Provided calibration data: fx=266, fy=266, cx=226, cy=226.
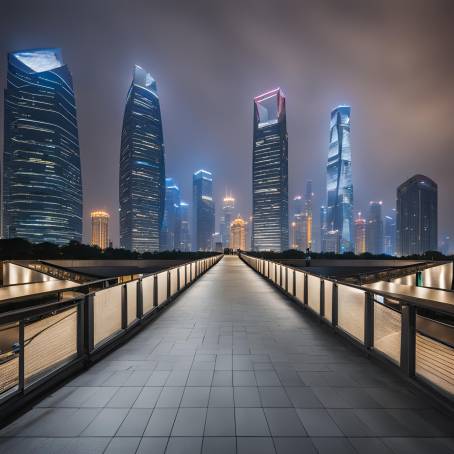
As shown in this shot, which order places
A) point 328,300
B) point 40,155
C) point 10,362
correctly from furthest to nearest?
point 40,155, point 328,300, point 10,362

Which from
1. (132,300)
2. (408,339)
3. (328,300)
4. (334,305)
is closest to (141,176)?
(132,300)

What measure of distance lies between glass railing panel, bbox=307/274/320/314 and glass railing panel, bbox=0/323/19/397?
6.72m

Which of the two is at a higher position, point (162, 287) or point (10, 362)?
point (10, 362)

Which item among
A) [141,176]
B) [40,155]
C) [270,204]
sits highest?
[40,155]

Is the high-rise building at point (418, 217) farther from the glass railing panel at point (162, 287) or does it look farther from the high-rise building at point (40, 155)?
the high-rise building at point (40, 155)

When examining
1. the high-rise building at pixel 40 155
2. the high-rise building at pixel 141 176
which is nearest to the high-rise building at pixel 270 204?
the high-rise building at pixel 141 176

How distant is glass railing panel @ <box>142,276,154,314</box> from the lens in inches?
289

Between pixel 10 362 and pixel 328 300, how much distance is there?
641 centimetres

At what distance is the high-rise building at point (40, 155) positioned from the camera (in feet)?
465

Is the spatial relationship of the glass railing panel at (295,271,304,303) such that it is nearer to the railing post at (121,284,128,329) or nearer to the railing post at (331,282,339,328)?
the railing post at (331,282,339,328)

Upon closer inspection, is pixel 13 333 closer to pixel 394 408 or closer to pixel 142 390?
pixel 142 390

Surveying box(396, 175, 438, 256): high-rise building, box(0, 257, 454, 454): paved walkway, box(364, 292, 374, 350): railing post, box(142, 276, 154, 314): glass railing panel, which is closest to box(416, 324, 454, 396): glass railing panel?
box(0, 257, 454, 454): paved walkway

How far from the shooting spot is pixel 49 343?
3.95 m

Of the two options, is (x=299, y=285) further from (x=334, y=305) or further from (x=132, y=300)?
(x=132, y=300)
